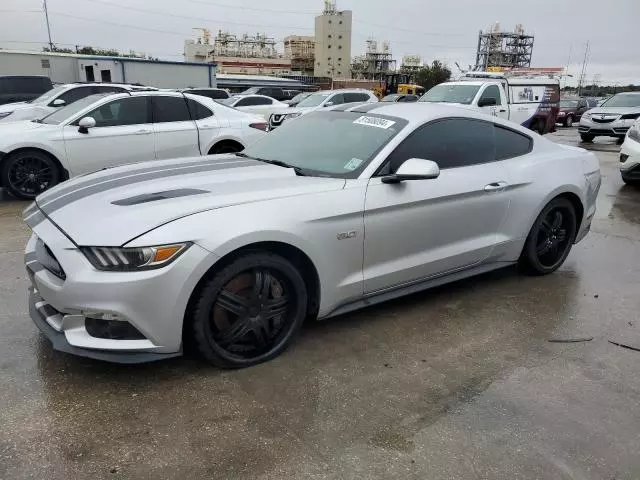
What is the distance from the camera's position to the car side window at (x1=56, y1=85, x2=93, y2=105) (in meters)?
12.2

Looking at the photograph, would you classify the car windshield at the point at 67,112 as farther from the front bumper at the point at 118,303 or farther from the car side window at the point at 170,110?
the front bumper at the point at 118,303

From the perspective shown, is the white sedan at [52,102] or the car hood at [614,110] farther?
the car hood at [614,110]

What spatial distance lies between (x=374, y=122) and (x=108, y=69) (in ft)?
82.6

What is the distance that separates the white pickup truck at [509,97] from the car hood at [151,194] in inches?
440

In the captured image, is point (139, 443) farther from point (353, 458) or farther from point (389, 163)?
point (389, 163)

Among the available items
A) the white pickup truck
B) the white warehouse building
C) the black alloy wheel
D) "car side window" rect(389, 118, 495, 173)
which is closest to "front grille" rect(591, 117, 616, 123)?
the white pickup truck

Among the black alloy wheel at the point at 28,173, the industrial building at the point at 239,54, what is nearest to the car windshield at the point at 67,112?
the black alloy wheel at the point at 28,173

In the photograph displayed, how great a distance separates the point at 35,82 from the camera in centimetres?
1675

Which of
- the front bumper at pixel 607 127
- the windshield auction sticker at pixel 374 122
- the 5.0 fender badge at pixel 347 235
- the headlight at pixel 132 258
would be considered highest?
the windshield auction sticker at pixel 374 122

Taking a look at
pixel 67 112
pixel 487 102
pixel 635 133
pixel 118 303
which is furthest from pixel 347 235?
pixel 487 102

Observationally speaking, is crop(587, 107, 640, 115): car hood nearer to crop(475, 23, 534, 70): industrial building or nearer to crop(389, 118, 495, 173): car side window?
crop(389, 118, 495, 173): car side window

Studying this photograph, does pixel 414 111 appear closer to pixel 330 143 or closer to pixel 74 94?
pixel 330 143

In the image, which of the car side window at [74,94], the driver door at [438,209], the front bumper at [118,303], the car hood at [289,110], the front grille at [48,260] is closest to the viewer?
the front bumper at [118,303]

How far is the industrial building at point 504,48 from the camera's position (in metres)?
105
